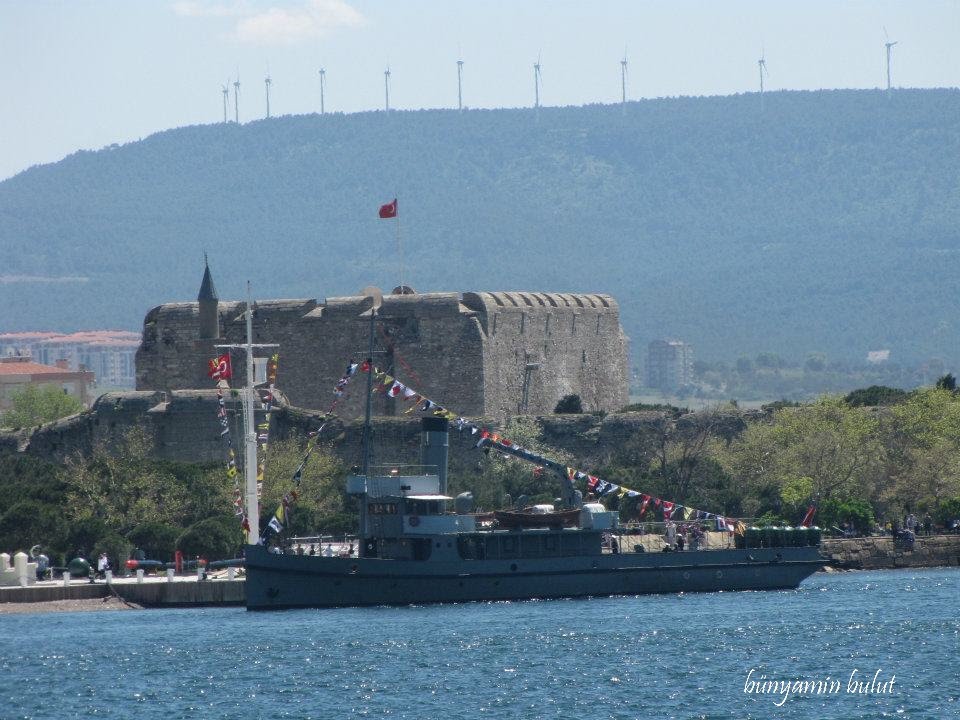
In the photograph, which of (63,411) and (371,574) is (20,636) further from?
(63,411)

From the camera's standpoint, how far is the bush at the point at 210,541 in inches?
2021

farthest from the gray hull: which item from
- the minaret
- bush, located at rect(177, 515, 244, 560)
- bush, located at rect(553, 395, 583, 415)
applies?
the minaret

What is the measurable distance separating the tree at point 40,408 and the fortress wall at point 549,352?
25713 mm

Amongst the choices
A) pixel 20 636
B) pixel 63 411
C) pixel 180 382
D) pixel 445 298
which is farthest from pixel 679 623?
pixel 63 411

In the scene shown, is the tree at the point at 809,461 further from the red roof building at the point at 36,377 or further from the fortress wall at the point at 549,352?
the red roof building at the point at 36,377

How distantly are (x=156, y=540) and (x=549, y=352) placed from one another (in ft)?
61.6

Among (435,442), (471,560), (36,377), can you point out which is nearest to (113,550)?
(435,442)

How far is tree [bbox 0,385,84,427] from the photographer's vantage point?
3509 inches

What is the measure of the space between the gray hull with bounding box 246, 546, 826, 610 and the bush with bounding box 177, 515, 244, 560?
555cm

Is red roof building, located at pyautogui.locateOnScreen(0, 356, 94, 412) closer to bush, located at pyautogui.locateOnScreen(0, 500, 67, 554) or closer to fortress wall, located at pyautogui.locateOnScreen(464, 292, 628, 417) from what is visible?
fortress wall, located at pyautogui.locateOnScreen(464, 292, 628, 417)

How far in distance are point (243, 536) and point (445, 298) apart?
1427cm

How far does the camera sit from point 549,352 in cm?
6769

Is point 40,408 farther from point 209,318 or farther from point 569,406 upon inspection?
point 569,406

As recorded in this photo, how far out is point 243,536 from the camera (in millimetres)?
51438
